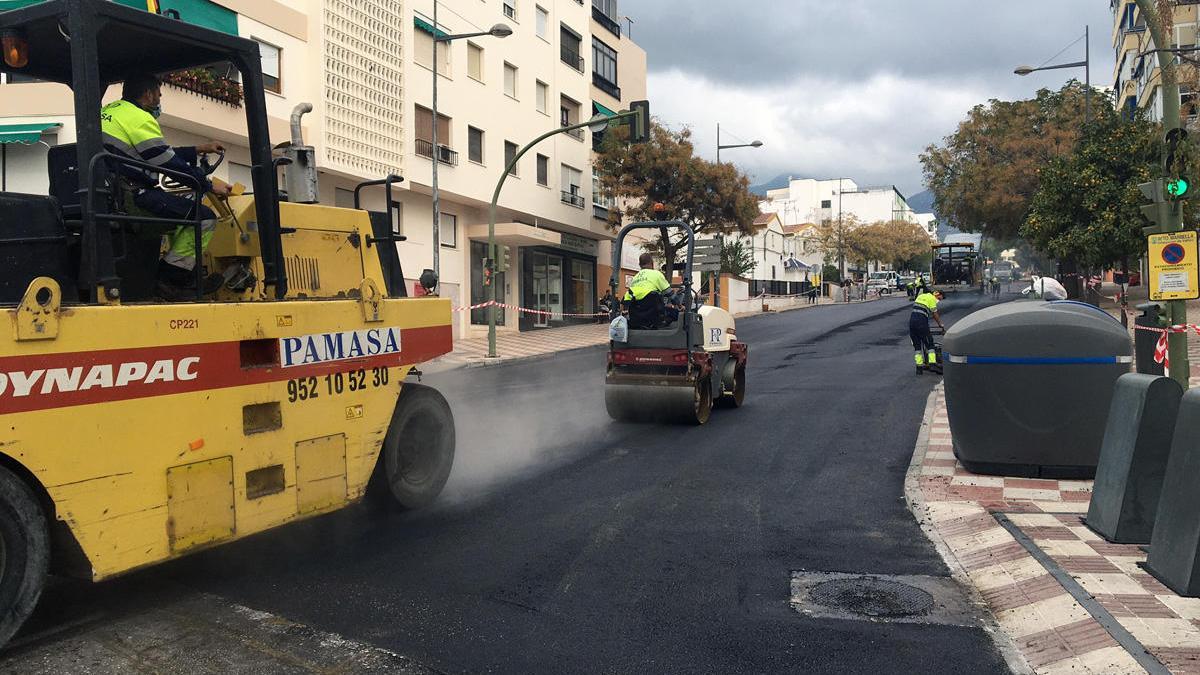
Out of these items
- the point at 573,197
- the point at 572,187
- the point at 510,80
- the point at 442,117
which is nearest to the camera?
the point at 442,117

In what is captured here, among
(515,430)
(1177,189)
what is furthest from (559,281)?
(1177,189)

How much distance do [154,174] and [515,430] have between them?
5604 mm

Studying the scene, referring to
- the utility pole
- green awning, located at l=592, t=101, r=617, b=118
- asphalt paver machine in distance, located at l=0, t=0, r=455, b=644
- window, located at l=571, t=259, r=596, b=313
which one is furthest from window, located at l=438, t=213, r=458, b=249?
asphalt paver machine in distance, located at l=0, t=0, r=455, b=644

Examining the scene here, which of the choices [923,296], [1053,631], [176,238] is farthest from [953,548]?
[923,296]

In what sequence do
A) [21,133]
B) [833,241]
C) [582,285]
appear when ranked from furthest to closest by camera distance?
[833,241], [582,285], [21,133]

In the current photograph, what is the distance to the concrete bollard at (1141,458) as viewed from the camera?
5.02m

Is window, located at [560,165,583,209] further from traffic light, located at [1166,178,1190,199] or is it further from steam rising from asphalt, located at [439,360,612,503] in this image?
traffic light, located at [1166,178,1190,199]

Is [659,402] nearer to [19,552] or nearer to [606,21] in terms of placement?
[19,552]

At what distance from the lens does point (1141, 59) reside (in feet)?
129

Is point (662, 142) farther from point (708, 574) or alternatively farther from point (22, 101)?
point (708, 574)

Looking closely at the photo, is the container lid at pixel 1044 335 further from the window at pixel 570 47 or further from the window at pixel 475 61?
the window at pixel 570 47

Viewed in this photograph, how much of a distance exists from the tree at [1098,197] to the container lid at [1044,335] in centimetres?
1718

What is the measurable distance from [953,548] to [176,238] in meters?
4.73

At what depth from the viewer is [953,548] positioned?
5.31 m
